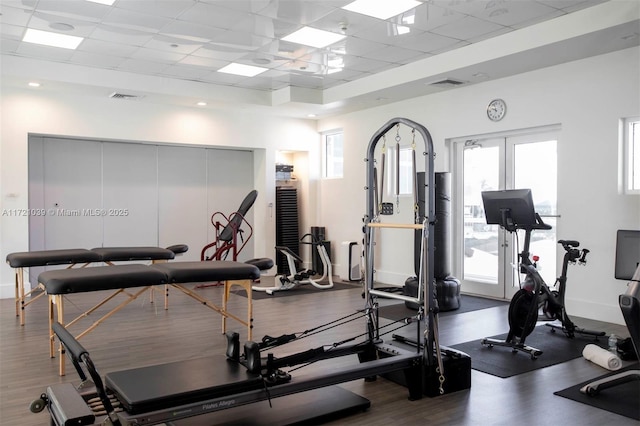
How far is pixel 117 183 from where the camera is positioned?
25.9ft

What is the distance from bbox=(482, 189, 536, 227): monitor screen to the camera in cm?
450

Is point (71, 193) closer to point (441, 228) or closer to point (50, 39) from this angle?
point (50, 39)

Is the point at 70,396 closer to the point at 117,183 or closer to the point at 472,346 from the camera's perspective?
the point at 472,346

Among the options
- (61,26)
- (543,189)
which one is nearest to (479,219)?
(543,189)

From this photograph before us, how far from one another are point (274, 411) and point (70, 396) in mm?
1136

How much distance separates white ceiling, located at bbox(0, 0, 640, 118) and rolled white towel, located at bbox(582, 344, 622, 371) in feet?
9.04

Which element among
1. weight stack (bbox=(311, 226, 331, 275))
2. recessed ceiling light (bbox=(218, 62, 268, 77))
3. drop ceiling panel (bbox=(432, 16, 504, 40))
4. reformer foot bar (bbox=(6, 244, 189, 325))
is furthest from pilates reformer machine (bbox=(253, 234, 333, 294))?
drop ceiling panel (bbox=(432, 16, 504, 40))

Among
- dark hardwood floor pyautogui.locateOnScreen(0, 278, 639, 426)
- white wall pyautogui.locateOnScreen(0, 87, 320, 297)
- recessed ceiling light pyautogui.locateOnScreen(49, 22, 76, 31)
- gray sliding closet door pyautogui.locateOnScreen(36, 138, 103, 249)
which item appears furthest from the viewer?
gray sliding closet door pyautogui.locateOnScreen(36, 138, 103, 249)

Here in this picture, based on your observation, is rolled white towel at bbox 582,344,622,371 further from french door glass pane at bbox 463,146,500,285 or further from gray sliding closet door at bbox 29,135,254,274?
gray sliding closet door at bbox 29,135,254,274

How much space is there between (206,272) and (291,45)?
2.92 meters

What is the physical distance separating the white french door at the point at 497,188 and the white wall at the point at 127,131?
3211mm

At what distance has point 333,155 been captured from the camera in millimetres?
9398

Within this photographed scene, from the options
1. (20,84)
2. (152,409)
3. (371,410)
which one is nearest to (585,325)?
(371,410)

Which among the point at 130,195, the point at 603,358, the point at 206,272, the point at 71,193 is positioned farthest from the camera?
the point at 130,195
